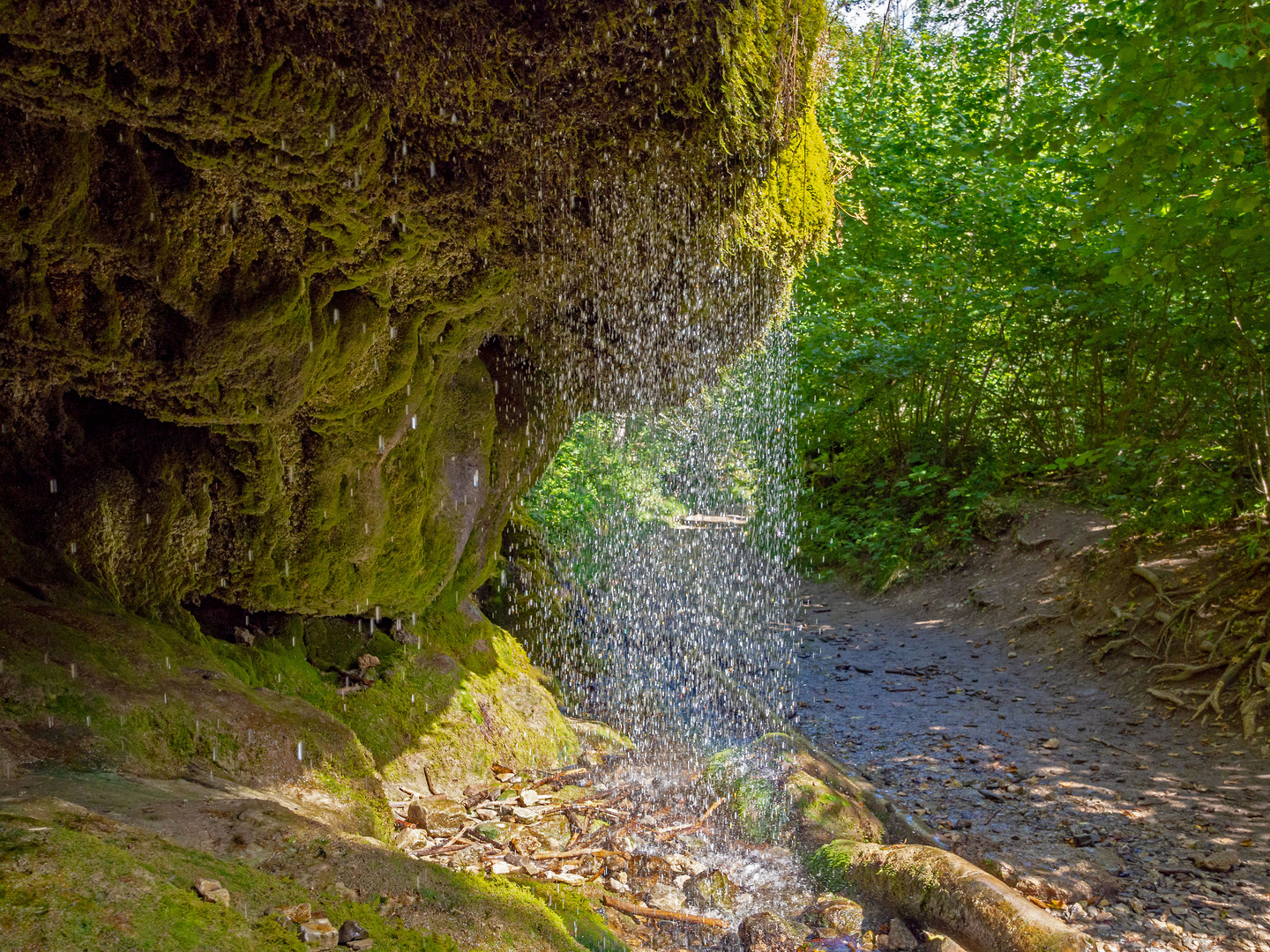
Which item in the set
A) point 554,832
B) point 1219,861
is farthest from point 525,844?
point 1219,861

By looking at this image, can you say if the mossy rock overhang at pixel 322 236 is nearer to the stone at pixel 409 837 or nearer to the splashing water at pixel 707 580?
the stone at pixel 409 837

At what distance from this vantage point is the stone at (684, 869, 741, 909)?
14.4ft

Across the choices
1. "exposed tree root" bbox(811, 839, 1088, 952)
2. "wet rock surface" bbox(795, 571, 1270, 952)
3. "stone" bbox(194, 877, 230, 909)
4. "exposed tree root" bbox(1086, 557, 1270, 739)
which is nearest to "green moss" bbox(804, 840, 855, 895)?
"exposed tree root" bbox(811, 839, 1088, 952)

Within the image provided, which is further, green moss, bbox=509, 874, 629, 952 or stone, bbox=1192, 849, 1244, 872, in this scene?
stone, bbox=1192, 849, 1244, 872

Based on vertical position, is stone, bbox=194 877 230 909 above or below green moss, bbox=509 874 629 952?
above

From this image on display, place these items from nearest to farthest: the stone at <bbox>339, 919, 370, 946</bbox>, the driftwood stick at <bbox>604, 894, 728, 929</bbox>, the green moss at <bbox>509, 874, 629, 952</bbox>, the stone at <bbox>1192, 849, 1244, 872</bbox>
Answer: the stone at <bbox>339, 919, 370, 946</bbox> < the green moss at <bbox>509, 874, 629, 952</bbox> < the driftwood stick at <bbox>604, 894, 728, 929</bbox> < the stone at <bbox>1192, 849, 1244, 872</bbox>

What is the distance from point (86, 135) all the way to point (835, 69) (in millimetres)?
4119

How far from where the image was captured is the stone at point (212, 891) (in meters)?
2.09

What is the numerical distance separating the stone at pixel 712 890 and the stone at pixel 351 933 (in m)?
2.54

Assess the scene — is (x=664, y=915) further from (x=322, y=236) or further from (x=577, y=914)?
(x=322, y=236)

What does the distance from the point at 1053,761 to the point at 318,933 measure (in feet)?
22.4

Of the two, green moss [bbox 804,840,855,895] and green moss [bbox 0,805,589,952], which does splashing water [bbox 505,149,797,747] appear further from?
green moss [bbox 0,805,589,952]

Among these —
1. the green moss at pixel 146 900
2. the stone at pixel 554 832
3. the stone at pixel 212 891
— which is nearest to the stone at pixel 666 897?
the stone at pixel 554 832

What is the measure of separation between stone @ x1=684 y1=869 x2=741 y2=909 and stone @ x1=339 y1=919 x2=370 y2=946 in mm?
2539
